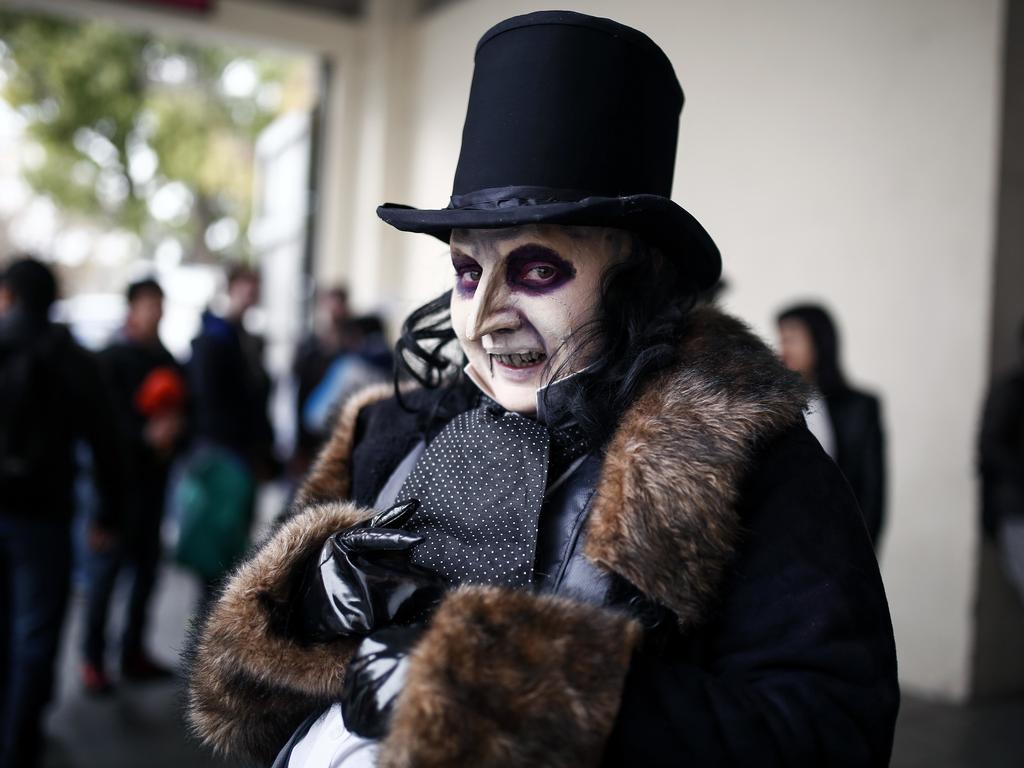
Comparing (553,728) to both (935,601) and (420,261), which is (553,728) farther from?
(420,261)

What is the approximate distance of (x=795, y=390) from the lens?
1463 mm

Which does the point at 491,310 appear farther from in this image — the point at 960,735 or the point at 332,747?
the point at 960,735

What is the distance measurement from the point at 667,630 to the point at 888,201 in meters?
4.10

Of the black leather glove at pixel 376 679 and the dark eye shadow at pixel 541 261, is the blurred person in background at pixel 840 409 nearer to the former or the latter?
the dark eye shadow at pixel 541 261

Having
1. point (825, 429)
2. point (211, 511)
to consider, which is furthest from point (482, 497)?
point (211, 511)

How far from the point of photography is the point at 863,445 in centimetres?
421

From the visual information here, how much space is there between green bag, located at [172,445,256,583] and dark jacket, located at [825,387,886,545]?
9.85 feet

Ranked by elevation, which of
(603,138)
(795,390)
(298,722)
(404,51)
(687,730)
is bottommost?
(298,722)

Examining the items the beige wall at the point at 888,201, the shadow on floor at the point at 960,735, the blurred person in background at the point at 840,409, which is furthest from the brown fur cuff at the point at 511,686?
the shadow on floor at the point at 960,735

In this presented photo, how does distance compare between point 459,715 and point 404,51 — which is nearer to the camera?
point 459,715

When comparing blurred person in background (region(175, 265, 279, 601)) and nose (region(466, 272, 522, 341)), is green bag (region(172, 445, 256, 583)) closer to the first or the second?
blurred person in background (region(175, 265, 279, 601))

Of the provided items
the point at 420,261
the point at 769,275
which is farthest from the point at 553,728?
the point at 420,261

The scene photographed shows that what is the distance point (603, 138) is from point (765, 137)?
170 inches

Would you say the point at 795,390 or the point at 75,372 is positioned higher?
the point at 795,390
